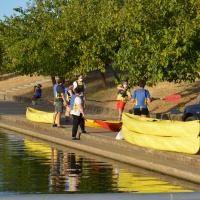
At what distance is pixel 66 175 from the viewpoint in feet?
54.7

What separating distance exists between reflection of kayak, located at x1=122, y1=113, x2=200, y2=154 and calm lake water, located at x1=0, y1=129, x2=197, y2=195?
1025 mm

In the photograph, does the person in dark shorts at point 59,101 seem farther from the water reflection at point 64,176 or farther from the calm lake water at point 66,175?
the water reflection at point 64,176

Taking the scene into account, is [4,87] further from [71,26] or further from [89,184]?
[89,184]

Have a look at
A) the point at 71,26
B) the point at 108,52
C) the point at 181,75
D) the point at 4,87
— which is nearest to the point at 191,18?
the point at 181,75

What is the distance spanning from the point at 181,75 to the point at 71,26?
18.2 meters

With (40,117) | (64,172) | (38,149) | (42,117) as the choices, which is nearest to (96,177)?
(64,172)

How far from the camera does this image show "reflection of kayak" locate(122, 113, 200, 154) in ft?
57.6

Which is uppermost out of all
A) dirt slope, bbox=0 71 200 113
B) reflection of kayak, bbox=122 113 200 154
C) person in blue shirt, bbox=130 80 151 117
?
dirt slope, bbox=0 71 200 113

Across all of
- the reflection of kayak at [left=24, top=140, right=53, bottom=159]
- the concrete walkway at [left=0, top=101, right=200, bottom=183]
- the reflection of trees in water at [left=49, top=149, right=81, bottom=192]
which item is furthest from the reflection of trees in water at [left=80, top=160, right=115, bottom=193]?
the reflection of kayak at [left=24, top=140, right=53, bottom=159]

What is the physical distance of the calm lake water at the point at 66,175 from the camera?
14.5 meters

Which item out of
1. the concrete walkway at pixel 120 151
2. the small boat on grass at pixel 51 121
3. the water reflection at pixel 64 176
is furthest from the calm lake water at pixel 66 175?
the small boat on grass at pixel 51 121

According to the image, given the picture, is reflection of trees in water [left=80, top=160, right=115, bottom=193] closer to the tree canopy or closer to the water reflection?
the water reflection

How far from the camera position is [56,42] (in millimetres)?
53031

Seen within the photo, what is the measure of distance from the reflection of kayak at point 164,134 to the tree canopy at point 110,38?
12.0 m
